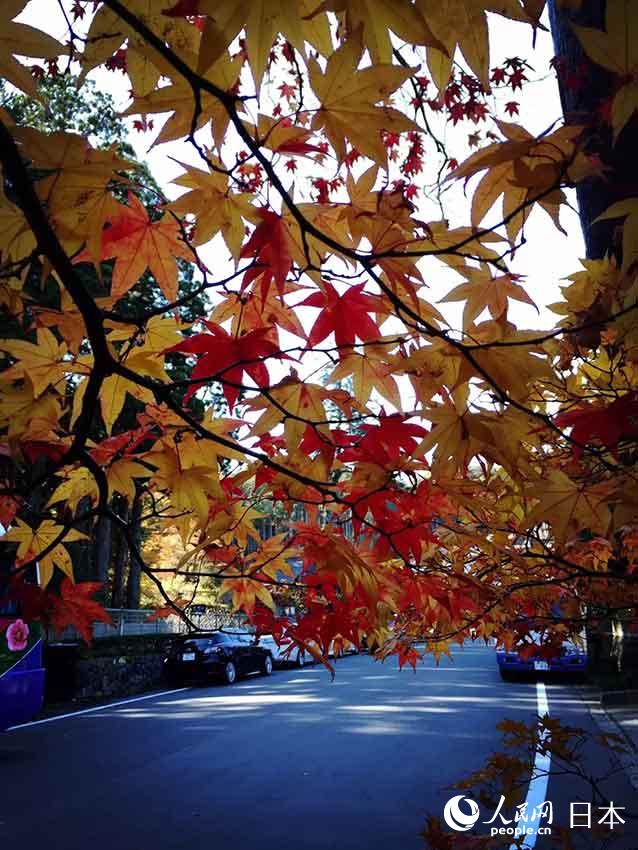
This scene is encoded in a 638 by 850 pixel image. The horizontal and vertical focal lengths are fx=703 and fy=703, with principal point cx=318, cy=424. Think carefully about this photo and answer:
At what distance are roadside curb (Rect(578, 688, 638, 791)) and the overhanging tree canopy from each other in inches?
197

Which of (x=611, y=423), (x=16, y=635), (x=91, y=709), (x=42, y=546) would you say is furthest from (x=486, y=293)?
(x=91, y=709)

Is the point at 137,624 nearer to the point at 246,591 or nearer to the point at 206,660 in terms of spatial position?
the point at 206,660

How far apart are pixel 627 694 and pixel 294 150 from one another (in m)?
10.3

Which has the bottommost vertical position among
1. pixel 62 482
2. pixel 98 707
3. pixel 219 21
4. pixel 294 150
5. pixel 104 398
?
pixel 98 707

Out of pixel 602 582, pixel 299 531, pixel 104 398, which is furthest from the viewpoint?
pixel 602 582

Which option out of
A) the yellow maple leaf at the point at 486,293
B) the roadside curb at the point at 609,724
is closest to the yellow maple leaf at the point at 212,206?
the yellow maple leaf at the point at 486,293

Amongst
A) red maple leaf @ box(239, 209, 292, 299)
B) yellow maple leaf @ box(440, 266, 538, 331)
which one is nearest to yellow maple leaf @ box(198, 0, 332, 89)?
red maple leaf @ box(239, 209, 292, 299)

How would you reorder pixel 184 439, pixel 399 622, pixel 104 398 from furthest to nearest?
pixel 399 622
pixel 184 439
pixel 104 398

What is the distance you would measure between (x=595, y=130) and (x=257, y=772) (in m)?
5.97

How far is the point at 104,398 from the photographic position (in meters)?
1.38

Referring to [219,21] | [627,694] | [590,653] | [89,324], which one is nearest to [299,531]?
[89,324]

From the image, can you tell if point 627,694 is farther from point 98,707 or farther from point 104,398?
point 104,398

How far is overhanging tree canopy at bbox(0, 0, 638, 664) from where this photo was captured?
0.84 metres

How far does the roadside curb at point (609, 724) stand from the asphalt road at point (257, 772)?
0.40 feet
